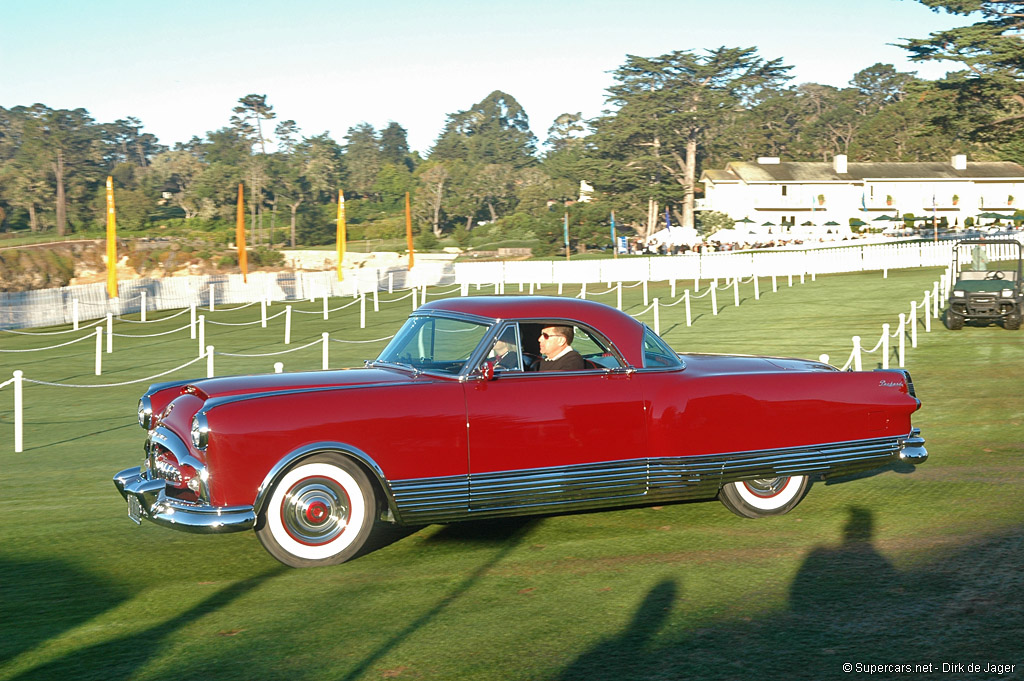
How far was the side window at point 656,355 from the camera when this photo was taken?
24.3ft

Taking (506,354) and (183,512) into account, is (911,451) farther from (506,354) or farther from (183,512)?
(183,512)

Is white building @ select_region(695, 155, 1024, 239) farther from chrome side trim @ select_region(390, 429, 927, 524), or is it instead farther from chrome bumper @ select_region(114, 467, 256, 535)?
chrome bumper @ select_region(114, 467, 256, 535)

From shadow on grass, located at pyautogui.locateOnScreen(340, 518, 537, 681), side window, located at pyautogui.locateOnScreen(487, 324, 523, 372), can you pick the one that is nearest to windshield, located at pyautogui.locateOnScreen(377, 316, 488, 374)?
side window, located at pyautogui.locateOnScreen(487, 324, 523, 372)

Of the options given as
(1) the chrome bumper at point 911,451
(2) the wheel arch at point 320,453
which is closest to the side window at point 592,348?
(2) the wheel arch at point 320,453

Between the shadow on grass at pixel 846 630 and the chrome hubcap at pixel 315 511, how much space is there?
2076mm

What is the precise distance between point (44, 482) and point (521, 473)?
5.47m

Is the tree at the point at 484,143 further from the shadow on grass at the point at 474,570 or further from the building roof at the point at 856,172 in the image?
the shadow on grass at the point at 474,570

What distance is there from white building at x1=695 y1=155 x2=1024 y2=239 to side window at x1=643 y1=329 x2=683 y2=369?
302 ft

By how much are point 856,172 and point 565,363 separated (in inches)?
3979

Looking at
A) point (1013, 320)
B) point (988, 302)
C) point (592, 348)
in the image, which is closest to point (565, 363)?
point (592, 348)

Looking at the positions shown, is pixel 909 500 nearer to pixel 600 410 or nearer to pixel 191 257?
pixel 600 410

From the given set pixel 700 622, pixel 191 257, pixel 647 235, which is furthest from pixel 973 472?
pixel 191 257

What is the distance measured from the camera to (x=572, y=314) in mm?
7477

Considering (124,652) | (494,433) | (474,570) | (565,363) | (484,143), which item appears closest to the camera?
(124,652)
